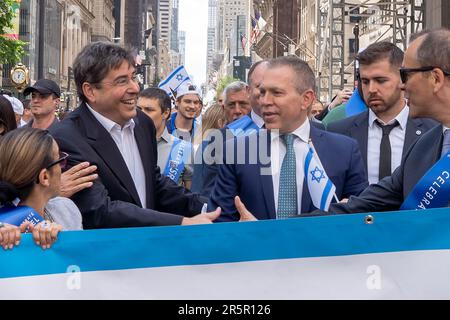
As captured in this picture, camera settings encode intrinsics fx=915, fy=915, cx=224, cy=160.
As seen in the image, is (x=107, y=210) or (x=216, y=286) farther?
(x=107, y=210)

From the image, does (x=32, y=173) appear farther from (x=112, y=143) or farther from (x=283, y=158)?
(x=283, y=158)

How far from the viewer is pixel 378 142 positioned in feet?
21.8

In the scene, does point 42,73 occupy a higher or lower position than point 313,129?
higher

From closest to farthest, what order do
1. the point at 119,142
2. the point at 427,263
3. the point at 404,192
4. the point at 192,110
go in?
the point at 427,263
the point at 404,192
the point at 119,142
the point at 192,110

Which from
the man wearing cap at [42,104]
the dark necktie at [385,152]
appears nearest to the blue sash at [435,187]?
the dark necktie at [385,152]

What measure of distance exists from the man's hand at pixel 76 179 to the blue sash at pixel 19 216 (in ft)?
1.78

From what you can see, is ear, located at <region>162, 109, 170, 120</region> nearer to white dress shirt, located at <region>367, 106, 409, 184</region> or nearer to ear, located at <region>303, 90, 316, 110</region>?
white dress shirt, located at <region>367, 106, 409, 184</region>

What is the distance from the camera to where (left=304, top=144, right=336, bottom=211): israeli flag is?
4938mm

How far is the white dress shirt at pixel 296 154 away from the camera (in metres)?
5.03

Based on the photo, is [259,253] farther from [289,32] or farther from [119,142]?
[289,32]
